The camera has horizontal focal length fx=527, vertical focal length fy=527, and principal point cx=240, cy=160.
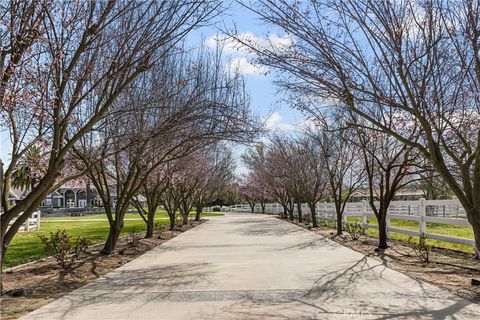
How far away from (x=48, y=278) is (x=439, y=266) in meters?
7.99

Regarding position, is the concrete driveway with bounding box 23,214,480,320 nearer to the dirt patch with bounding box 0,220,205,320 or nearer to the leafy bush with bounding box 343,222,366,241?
the dirt patch with bounding box 0,220,205,320

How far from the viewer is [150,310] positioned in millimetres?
7074

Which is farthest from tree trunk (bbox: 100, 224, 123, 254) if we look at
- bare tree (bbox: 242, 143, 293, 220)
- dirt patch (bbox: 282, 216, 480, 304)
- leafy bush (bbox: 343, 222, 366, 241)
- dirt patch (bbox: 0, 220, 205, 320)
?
bare tree (bbox: 242, 143, 293, 220)

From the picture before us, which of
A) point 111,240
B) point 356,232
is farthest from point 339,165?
point 111,240

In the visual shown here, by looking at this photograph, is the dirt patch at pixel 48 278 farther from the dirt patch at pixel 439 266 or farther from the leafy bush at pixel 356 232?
the leafy bush at pixel 356 232

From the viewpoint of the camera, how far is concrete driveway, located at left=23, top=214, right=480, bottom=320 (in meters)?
6.75

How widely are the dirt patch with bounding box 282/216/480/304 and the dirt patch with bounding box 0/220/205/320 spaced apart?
6.18m

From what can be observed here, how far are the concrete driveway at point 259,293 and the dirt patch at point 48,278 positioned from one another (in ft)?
1.03

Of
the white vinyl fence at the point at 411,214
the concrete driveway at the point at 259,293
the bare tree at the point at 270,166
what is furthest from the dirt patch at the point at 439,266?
the bare tree at the point at 270,166

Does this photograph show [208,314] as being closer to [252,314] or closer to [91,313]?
[252,314]

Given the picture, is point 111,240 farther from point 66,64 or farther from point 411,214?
point 411,214

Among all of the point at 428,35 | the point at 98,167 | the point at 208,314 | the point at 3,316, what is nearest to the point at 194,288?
the point at 208,314

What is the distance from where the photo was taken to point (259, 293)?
8156 millimetres

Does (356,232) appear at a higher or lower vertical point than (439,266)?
lower
